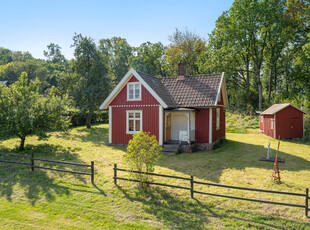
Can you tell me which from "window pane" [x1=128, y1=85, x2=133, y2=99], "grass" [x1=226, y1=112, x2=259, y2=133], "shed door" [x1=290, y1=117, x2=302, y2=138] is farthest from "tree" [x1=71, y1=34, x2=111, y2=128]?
"shed door" [x1=290, y1=117, x2=302, y2=138]

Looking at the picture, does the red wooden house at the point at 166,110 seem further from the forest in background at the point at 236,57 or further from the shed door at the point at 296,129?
the shed door at the point at 296,129

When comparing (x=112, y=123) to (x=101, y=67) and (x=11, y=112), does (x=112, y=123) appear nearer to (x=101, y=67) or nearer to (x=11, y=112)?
(x=11, y=112)

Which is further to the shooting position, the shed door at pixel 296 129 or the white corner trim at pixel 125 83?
the shed door at pixel 296 129

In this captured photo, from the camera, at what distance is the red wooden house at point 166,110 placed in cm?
1725

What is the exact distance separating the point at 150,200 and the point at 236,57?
3322 centimetres

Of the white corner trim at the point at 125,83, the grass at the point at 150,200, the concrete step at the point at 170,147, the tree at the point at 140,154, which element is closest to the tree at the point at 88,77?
the white corner trim at the point at 125,83

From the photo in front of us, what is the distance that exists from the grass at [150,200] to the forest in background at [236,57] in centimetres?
1056

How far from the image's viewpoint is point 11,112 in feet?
48.6

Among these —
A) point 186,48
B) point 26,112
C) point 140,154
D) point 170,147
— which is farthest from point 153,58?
point 140,154

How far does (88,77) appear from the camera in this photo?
2756cm

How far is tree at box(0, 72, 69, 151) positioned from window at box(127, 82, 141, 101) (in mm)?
4959

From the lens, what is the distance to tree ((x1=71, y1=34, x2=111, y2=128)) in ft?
89.2

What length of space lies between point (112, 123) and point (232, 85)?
31.4 m

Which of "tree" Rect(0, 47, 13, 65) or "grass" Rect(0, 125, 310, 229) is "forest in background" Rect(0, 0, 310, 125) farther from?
"tree" Rect(0, 47, 13, 65)
